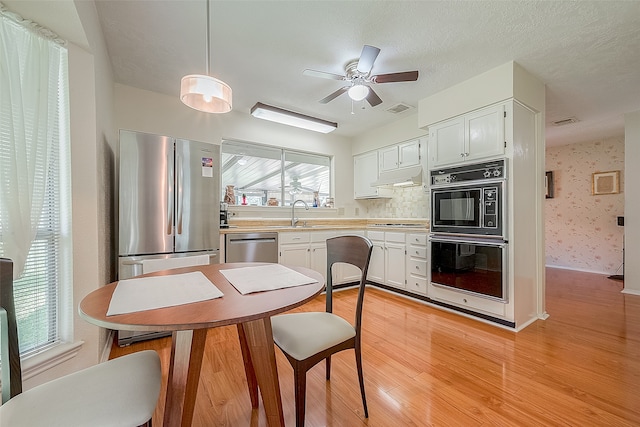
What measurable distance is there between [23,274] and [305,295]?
167 centimetres

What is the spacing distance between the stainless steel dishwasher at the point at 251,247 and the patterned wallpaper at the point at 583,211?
582cm

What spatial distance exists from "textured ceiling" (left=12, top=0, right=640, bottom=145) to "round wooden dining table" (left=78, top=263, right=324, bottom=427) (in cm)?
191

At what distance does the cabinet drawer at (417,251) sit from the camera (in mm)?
3184

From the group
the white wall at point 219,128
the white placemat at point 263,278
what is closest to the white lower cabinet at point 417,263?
the white wall at point 219,128

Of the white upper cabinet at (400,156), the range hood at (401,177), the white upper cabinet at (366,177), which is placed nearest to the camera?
the range hood at (401,177)

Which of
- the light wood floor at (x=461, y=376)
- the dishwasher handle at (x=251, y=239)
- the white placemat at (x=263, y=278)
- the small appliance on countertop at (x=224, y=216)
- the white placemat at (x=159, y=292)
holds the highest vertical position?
the small appliance on countertop at (x=224, y=216)

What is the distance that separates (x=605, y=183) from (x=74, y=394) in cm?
717

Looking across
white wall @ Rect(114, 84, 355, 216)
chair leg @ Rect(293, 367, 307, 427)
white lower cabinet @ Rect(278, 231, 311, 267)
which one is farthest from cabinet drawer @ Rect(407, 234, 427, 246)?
chair leg @ Rect(293, 367, 307, 427)

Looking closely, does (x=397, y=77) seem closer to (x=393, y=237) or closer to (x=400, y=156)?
(x=400, y=156)

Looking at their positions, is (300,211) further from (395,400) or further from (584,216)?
(584,216)

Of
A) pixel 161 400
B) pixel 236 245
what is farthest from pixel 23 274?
pixel 236 245

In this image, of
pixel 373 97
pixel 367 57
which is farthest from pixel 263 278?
pixel 373 97

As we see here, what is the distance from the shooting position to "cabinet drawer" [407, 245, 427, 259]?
3.18 meters

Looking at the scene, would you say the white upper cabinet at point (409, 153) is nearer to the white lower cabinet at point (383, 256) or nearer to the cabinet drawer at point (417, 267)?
the white lower cabinet at point (383, 256)
